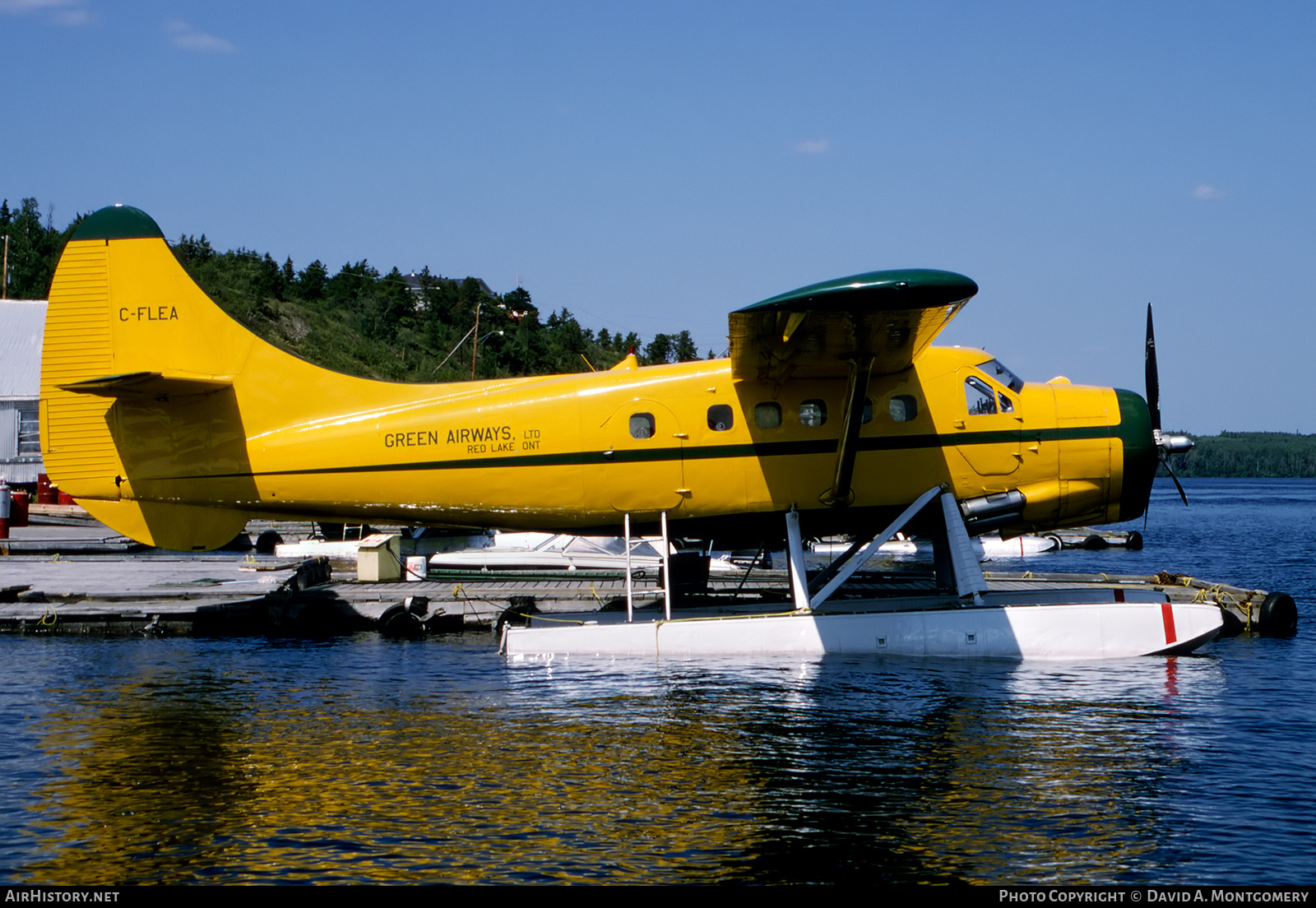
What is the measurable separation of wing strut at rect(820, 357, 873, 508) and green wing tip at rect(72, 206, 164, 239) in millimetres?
8643

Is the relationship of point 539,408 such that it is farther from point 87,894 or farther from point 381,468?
point 87,894

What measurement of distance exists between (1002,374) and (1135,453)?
187 cm

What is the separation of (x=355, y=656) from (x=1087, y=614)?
9.26 m

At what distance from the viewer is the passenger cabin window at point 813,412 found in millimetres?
13805

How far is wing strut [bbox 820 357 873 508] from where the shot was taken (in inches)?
508

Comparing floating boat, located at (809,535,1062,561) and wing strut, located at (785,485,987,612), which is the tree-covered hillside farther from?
wing strut, located at (785,485,987,612)

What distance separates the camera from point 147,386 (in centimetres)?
1320

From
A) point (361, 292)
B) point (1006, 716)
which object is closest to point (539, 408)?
point (1006, 716)

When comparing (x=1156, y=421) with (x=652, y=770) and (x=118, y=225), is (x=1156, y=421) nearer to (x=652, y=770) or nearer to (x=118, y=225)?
(x=652, y=770)

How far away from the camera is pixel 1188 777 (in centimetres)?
930

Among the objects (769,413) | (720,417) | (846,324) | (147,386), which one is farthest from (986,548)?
(147,386)

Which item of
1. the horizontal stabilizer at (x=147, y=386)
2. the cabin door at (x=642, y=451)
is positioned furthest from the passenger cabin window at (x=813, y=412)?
the horizontal stabilizer at (x=147, y=386)

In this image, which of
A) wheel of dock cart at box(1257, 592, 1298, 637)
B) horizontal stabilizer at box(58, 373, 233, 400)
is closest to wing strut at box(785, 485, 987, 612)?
wheel of dock cart at box(1257, 592, 1298, 637)

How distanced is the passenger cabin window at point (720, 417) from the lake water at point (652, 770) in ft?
9.37
